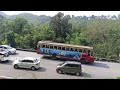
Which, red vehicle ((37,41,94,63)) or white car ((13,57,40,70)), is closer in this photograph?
white car ((13,57,40,70))

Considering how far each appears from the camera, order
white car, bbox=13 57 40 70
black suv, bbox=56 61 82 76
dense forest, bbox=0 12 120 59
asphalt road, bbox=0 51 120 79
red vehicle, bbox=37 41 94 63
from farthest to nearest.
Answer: dense forest, bbox=0 12 120 59 < red vehicle, bbox=37 41 94 63 < white car, bbox=13 57 40 70 < black suv, bbox=56 61 82 76 < asphalt road, bbox=0 51 120 79

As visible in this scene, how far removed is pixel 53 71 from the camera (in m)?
8.70

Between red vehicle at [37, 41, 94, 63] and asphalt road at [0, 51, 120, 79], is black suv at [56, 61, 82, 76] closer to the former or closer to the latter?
asphalt road at [0, 51, 120, 79]

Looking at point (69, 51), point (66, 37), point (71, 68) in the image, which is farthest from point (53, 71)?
point (66, 37)

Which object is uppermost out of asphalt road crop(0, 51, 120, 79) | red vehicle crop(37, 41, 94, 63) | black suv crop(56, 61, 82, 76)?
red vehicle crop(37, 41, 94, 63)

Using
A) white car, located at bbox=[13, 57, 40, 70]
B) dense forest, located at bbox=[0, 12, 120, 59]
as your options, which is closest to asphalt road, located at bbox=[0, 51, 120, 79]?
white car, located at bbox=[13, 57, 40, 70]

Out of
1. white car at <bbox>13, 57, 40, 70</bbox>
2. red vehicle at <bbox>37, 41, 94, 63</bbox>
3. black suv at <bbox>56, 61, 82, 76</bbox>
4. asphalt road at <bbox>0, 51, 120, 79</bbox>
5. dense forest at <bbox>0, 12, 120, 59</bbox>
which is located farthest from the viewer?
dense forest at <bbox>0, 12, 120, 59</bbox>

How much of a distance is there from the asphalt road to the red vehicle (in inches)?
12.2

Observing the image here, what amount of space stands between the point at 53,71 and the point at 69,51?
72.1 inches

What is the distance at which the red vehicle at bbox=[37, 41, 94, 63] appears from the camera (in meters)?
10.1

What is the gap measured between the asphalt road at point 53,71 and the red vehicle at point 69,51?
0.31 metres

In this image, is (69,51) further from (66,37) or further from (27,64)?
(66,37)
